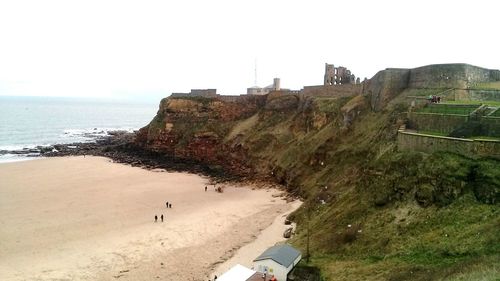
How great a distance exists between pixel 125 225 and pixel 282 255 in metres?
16.1

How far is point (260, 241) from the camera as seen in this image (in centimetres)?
2661

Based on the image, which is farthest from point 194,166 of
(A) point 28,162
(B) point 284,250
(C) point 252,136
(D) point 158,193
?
(B) point 284,250

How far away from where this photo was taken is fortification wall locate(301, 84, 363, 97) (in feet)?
151

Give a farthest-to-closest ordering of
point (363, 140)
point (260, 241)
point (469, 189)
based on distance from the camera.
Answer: point (363, 140) < point (260, 241) < point (469, 189)

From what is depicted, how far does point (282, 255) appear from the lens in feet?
60.2

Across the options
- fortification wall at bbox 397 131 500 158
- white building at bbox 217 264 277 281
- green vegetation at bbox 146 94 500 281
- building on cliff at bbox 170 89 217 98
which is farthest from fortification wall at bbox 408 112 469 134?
building on cliff at bbox 170 89 217 98

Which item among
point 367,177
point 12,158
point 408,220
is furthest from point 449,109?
point 12,158

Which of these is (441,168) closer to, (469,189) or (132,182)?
(469,189)

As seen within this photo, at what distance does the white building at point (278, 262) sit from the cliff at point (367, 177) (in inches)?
54.3

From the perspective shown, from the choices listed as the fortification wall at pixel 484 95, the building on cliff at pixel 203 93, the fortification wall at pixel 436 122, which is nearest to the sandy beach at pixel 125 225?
the fortification wall at pixel 436 122

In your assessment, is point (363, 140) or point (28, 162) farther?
point (28, 162)

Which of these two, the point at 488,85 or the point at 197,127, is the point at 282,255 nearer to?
the point at 488,85

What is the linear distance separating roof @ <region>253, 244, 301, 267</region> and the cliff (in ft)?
4.13

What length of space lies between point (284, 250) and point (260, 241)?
784 centimetres
